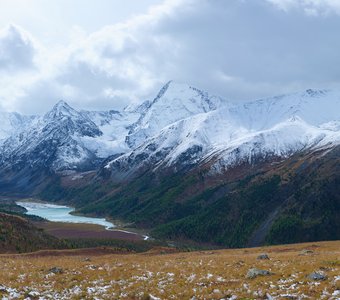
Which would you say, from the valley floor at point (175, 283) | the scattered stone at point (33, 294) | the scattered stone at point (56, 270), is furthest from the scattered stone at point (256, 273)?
the scattered stone at point (56, 270)

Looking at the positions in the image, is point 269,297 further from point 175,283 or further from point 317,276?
point 175,283

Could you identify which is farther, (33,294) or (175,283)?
(175,283)

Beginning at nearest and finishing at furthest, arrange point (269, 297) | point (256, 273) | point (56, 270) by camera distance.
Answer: point (269, 297) → point (256, 273) → point (56, 270)

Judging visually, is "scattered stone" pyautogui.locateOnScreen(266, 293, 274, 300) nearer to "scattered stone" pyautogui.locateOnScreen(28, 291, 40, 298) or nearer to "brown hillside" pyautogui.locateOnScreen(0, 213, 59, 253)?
"scattered stone" pyautogui.locateOnScreen(28, 291, 40, 298)

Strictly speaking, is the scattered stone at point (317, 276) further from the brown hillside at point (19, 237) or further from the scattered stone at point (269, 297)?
the brown hillside at point (19, 237)

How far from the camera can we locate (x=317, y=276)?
115ft

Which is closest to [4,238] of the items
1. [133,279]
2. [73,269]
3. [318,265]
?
[73,269]

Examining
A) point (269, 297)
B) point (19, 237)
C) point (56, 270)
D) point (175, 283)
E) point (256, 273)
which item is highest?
point (256, 273)

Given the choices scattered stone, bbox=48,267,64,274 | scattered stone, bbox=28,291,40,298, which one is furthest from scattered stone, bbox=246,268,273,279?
scattered stone, bbox=48,267,64,274

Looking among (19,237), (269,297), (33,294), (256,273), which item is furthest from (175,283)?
(19,237)

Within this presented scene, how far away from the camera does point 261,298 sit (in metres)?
31.4

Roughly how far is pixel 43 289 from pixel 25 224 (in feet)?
369

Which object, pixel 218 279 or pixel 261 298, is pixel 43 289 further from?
pixel 261 298

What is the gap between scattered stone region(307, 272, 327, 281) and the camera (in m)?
34.6
